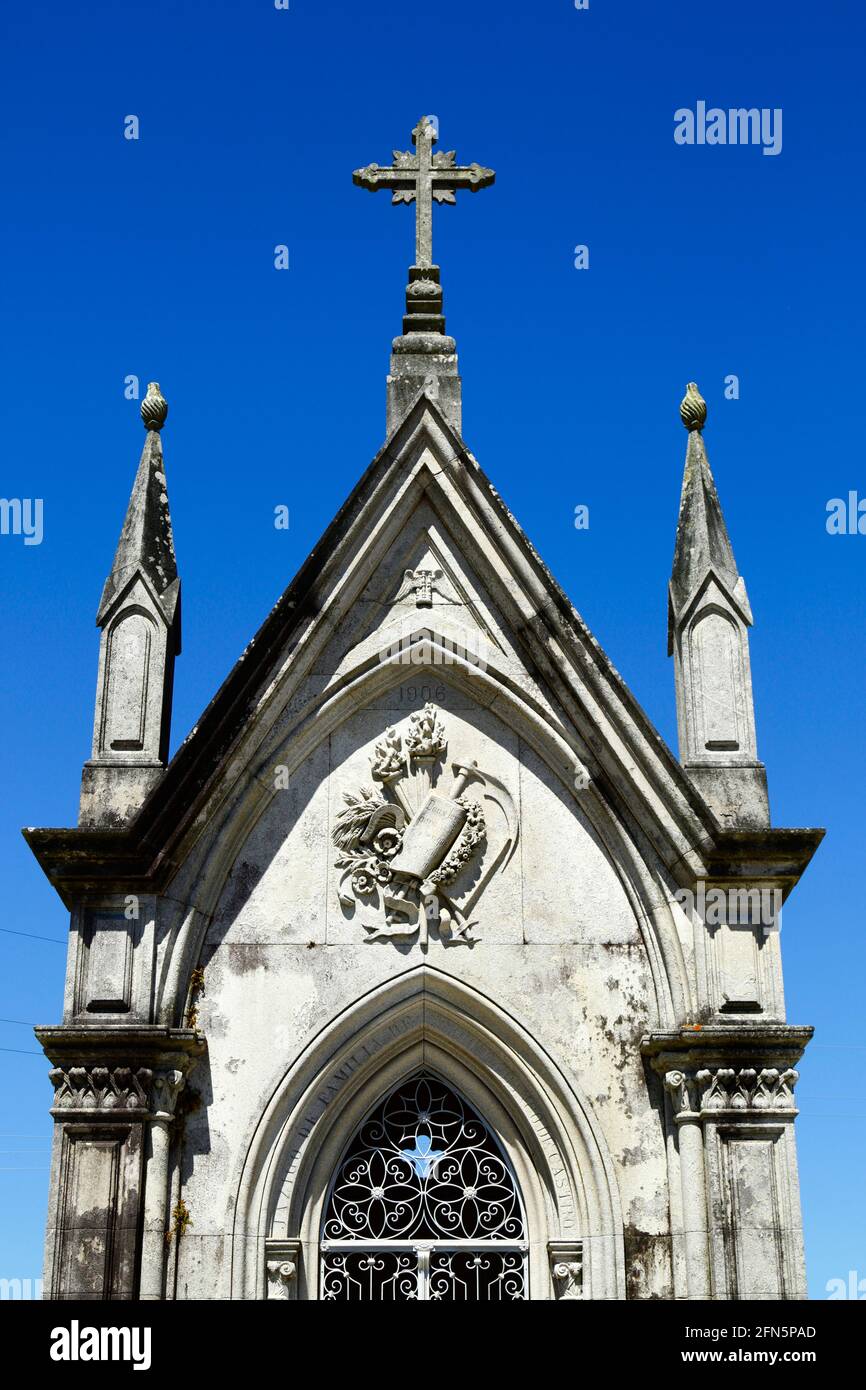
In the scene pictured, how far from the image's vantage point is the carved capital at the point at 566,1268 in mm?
12852

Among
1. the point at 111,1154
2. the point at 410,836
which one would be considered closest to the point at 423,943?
the point at 410,836

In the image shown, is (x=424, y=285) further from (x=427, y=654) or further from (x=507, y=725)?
(x=507, y=725)

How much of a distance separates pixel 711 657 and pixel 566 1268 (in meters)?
4.79

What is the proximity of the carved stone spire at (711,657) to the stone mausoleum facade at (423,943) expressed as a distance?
0.03 meters

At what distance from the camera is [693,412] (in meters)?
15.1

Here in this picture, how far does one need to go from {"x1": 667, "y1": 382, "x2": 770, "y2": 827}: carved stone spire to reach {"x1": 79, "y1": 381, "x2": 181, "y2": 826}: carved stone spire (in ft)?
13.3

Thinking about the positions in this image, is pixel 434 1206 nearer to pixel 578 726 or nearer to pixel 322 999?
pixel 322 999

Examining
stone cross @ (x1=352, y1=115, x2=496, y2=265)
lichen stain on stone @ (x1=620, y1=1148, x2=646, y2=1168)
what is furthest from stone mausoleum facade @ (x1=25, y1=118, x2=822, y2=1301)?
stone cross @ (x1=352, y1=115, x2=496, y2=265)

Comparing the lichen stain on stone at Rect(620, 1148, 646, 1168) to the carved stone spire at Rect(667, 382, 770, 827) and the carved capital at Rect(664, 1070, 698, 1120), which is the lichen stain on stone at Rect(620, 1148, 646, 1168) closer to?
the carved capital at Rect(664, 1070, 698, 1120)

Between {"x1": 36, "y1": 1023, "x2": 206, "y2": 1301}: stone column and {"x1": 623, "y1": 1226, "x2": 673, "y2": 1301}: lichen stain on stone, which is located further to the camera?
{"x1": 623, "y1": 1226, "x2": 673, "y2": 1301}: lichen stain on stone

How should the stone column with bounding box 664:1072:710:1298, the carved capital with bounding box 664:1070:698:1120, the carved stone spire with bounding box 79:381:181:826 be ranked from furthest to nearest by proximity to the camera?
the carved stone spire with bounding box 79:381:181:826
the carved capital with bounding box 664:1070:698:1120
the stone column with bounding box 664:1072:710:1298

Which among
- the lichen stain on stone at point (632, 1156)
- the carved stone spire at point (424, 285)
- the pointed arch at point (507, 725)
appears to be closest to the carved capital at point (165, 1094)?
the pointed arch at point (507, 725)

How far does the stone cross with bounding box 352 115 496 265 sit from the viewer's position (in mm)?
15898
